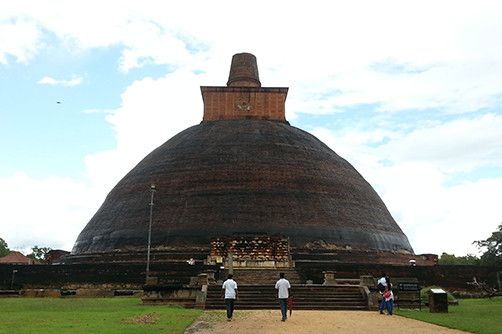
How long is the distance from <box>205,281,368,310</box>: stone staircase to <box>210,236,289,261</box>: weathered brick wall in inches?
231

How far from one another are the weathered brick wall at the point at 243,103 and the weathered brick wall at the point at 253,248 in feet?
35.9

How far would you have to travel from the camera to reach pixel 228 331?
940cm

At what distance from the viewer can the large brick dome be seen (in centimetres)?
2408

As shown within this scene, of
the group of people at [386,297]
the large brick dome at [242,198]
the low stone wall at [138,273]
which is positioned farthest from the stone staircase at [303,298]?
the large brick dome at [242,198]

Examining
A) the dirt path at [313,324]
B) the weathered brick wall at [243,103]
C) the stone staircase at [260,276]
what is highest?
the weathered brick wall at [243,103]

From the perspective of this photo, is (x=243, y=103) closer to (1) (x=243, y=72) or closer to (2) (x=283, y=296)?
(1) (x=243, y=72)

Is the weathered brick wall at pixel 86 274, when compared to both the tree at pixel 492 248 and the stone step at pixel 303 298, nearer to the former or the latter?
the stone step at pixel 303 298

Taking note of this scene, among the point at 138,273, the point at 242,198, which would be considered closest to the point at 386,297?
the point at 138,273

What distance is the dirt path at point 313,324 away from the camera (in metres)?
9.56

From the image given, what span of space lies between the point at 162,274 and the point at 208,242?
157 inches

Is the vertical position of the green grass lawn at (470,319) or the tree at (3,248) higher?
the tree at (3,248)

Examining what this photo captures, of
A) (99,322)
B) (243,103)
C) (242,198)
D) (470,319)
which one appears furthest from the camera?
(243,103)

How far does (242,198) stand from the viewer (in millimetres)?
25016

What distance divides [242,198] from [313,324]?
47.5 ft
